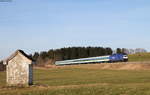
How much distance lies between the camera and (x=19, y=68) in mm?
28078

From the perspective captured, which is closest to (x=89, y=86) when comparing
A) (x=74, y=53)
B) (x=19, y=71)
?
(x=19, y=71)

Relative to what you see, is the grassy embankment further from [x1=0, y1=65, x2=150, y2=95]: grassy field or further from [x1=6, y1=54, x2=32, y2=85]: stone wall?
[x1=6, y1=54, x2=32, y2=85]: stone wall

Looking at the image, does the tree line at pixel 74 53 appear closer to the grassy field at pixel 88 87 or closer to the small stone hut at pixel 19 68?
the grassy field at pixel 88 87

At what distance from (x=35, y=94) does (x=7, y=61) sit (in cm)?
856

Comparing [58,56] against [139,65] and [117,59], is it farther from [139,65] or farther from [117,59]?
[139,65]

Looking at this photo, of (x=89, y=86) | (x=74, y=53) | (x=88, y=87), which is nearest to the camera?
(x=88, y=87)

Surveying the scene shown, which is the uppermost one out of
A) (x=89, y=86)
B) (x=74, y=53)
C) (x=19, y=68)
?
(x=74, y=53)

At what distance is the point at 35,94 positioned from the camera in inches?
→ 810

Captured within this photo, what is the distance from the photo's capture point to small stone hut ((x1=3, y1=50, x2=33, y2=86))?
2798 centimetres

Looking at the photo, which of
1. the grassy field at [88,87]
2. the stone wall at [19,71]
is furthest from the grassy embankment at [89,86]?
the stone wall at [19,71]

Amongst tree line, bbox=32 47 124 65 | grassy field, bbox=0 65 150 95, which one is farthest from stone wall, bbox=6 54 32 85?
tree line, bbox=32 47 124 65

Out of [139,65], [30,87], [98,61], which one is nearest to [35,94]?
[30,87]

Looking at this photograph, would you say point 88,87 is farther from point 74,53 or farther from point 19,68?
point 74,53

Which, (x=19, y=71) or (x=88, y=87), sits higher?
(x=19, y=71)
